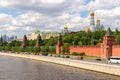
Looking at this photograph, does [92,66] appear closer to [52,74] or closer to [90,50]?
[52,74]

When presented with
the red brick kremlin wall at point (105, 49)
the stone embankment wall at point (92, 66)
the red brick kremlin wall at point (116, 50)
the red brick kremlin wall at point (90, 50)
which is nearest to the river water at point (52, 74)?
the stone embankment wall at point (92, 66)

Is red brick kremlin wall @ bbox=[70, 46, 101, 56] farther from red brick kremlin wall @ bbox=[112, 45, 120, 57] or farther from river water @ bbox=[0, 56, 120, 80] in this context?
river water @ bbox=[0, 56, 120, 80]

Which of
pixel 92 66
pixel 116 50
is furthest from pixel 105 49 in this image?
pixel 92 66

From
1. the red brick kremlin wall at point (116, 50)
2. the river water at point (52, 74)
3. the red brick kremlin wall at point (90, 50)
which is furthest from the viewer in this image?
the red brick kremlin wall at point (90, 50)

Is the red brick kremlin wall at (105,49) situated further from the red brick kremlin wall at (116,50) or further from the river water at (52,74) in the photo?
the river water at (52,74)

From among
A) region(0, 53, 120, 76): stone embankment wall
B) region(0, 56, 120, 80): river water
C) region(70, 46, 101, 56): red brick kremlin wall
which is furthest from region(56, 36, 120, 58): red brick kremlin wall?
region(0, 56, 120, 80): river water

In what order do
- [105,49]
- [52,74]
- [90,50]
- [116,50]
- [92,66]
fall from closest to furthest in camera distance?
[52,74]
[92,66]
[116,50]
[105,49]
[90,50]

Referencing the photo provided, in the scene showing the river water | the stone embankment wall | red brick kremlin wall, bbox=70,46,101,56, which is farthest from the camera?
red brick kremlin wall, bbox=70,46,101,56

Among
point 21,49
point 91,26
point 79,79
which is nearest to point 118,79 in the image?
point 79,79

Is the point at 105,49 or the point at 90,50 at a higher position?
the point at 105,49

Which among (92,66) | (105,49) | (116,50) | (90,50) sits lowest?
(92,66)

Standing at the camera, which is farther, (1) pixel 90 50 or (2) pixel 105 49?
(1) pixel 90 50

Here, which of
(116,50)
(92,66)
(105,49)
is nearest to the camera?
(92,66)

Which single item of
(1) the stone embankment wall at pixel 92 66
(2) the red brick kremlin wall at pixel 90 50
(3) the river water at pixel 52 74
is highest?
(2) the red brick kremlin wall at pixel 90 50
